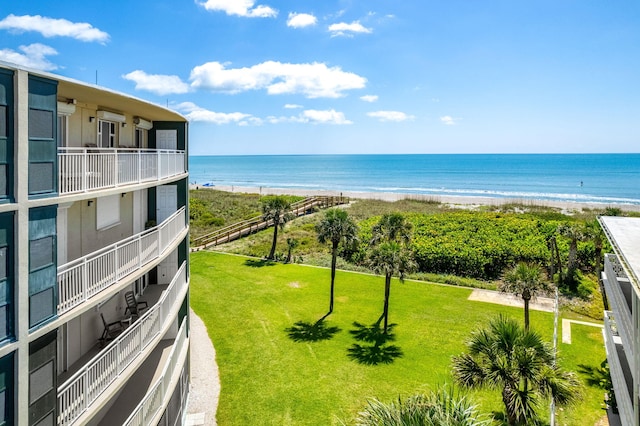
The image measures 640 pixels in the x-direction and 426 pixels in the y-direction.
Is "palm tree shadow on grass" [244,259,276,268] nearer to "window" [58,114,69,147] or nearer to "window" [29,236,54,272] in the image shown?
"window" [58,114,69,147]

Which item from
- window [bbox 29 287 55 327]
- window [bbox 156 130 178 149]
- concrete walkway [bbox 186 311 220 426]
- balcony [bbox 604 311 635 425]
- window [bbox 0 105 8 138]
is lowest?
concrete walkway [bbox 186 311 220 426]

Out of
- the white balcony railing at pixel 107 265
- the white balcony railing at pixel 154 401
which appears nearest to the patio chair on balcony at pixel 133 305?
the white balcony railing at pixel 154 401

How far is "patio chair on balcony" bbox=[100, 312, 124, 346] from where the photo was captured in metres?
11.9

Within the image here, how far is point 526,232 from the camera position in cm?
3703

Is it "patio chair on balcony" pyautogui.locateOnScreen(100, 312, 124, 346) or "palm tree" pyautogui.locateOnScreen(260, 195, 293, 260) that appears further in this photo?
"palm tree" pyautogui.locateOnScreen(260, 195, 293, 260)

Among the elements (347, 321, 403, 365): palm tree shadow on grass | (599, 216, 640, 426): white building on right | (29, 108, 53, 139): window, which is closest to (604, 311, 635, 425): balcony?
(599, 216, 640, 426): white building on right

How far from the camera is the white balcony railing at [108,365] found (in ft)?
25.8

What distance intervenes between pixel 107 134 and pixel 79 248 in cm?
378

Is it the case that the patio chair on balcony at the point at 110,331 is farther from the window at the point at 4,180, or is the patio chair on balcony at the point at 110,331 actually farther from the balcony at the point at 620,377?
the balcony at the point at 620,377

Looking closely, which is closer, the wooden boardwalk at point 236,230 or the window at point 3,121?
the window at point 3,121

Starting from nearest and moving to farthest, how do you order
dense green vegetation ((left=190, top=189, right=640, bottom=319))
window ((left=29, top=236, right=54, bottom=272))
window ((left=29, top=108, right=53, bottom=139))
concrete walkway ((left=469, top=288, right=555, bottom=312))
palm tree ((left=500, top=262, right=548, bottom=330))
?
window ((left=29, top=108, right=53, bottom=139)) → window ((left=29, top=236, right=54, bottom=272)) → palm tree ((left=500, top=262, right=548, bottom=330)) → concrete walkway ((left=469, top=288, right=555, bottom=312)) → dense green vegetation ((left=190, top=189, right=640, bottom=319))

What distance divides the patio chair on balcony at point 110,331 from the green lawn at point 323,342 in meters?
4.68

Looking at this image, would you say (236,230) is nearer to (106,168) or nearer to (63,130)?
(63,130)

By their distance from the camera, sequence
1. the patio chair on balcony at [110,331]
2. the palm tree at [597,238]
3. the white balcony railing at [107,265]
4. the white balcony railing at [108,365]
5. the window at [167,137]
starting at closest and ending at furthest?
1. the white balcony railing at [108,365]
2. the white balcony railing at [107,265]
3. the patio chair on balcony at [110,331]
4. the window at [167,137]
5. the palm tree at [597,238]
